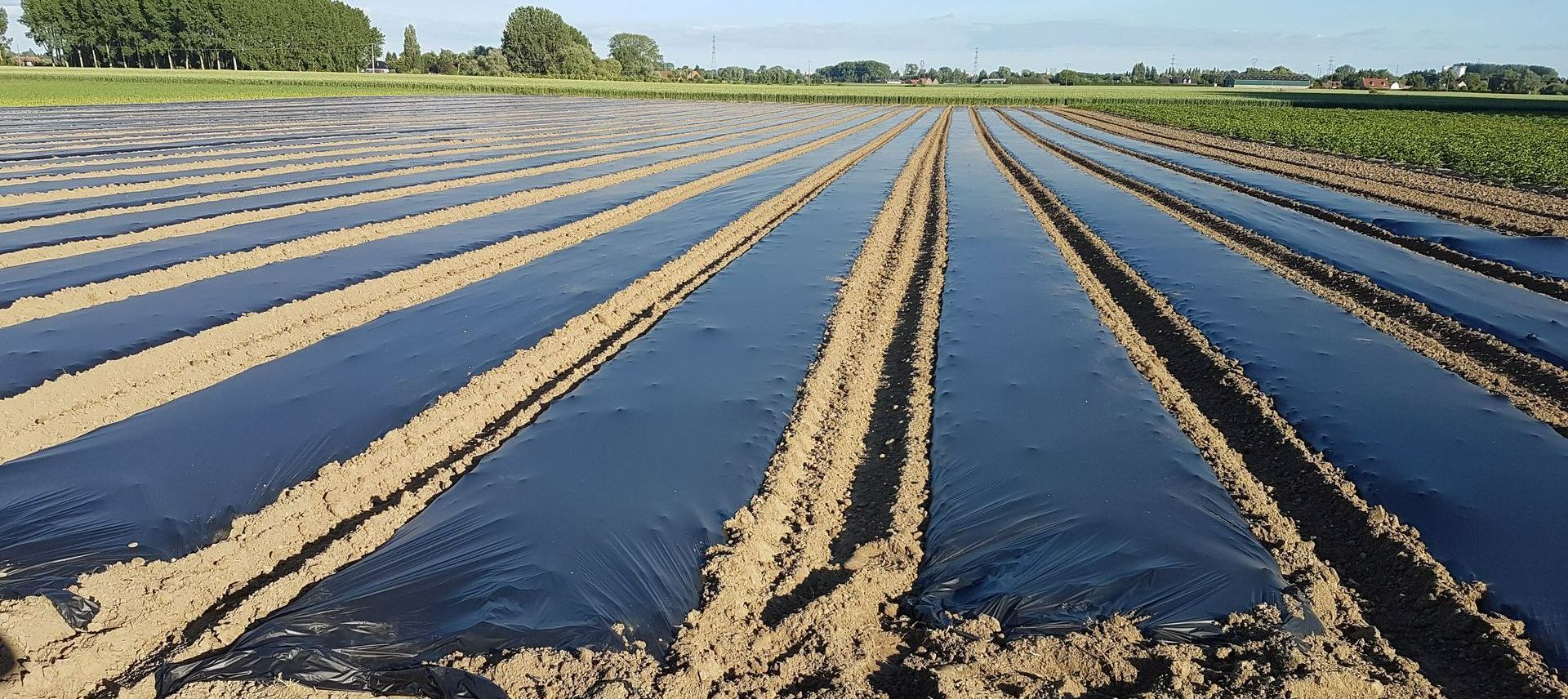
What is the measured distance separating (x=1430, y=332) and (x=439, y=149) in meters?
20.9

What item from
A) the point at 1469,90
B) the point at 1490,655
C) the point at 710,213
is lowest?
the point at 1490,655

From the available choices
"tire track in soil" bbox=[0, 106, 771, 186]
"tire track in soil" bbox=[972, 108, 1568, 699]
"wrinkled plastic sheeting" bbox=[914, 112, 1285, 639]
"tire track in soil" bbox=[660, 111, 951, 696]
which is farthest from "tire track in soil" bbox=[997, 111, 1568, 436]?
"tire track in soil" bbox=[0, 106, 771, 186]

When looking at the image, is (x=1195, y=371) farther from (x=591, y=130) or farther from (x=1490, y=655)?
(x=591, y=130)

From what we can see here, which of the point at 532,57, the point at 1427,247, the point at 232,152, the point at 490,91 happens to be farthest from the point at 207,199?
the point at 532,57

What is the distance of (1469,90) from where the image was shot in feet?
279

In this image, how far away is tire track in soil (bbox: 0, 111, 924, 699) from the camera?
10.7 ft

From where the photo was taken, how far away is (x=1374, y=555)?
13.1ft

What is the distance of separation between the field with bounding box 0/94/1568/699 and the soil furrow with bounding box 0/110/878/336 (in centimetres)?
6

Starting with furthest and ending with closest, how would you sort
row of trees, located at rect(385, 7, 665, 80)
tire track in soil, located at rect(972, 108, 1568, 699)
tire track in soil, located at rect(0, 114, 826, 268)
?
row of trees, located at rect(385, 7, 665, 80), tire track in soil, located at rect(0, 114, 826, 268), tire track in soil, located at rect(972, 108, 1568, 699)

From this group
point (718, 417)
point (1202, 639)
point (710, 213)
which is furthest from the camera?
point (710, 213)

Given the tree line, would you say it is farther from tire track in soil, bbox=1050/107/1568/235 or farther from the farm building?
tire track in soil, bbox=1050/107/1568/235

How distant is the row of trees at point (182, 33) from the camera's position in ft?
270

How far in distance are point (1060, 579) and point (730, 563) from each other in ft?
4.90

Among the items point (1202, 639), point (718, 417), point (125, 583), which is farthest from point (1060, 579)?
point (125, 583)
